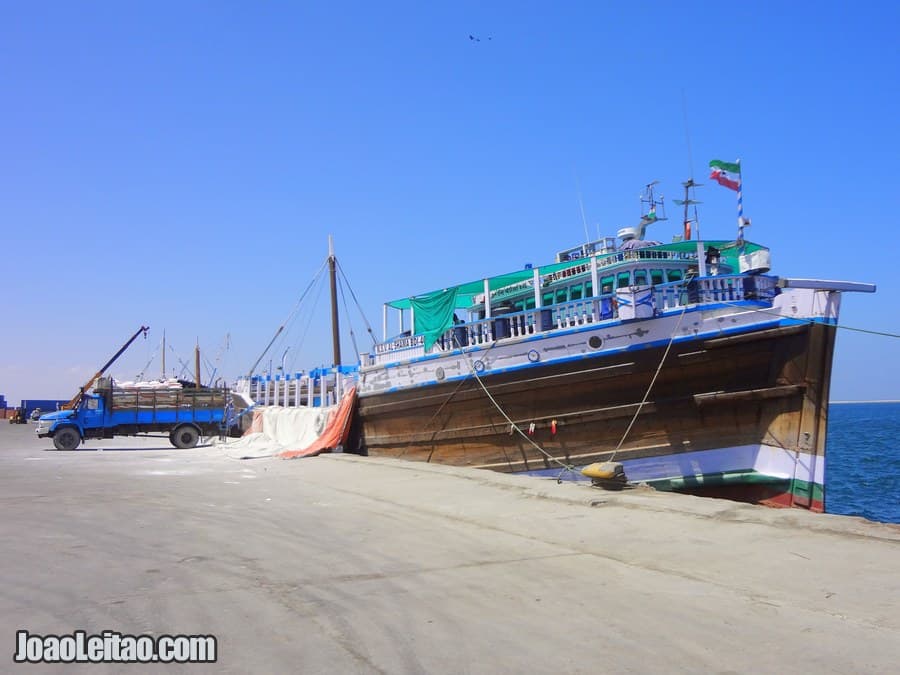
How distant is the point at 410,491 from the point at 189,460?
10.9 metres

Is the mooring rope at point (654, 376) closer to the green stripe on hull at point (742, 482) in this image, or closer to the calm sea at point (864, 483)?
the green stripe on hull at point (742, 482)

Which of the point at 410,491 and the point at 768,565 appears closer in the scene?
the point at 768,565

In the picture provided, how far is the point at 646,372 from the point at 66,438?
70.7 ft

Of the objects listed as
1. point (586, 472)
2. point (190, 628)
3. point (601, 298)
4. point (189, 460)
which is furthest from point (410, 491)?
point (189, 460)

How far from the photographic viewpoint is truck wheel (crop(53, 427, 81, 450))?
82.2ft

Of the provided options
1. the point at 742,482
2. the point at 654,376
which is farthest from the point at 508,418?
the point at 742,482

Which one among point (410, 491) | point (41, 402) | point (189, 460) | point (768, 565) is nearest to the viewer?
point (768, 565)

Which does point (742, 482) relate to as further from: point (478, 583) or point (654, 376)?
point (478, 583)

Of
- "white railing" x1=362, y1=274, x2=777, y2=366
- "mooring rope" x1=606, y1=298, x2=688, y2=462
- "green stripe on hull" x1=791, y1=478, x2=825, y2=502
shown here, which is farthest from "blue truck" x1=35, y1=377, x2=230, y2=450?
"green stripe on hull" x1=791, y1=478, x2=825, y2=502

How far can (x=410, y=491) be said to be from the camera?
35.8ft

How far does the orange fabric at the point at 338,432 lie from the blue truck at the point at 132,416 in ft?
31.3

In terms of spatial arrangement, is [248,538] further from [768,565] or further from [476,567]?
[768,565]

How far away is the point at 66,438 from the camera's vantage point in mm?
25219

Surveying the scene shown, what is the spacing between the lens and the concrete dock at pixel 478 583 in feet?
12.8
